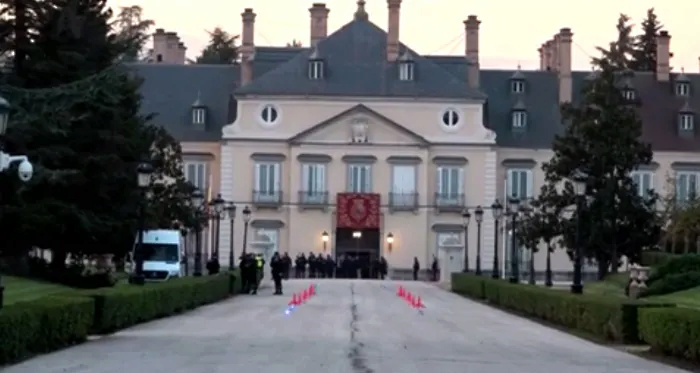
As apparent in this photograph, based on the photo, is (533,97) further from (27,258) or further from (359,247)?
(27,258)

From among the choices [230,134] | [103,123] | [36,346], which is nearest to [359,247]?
[230,134]

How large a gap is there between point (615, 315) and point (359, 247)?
2533 inches

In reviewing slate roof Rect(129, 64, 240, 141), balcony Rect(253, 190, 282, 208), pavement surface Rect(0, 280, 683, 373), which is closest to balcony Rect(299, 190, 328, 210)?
balcony Rect(253, 190, 282, 208)

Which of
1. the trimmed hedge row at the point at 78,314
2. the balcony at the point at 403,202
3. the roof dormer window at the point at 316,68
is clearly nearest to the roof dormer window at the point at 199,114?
the roof dormer window at the point at 316,68

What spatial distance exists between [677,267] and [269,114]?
4794 cm

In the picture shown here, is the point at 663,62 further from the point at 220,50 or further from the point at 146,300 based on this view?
the point at 146,300

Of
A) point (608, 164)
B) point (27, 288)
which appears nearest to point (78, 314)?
point (27, 288)

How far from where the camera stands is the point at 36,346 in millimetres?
23281

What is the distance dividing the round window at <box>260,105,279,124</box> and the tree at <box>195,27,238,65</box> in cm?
3076

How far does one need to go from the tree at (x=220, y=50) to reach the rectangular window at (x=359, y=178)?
106 ft

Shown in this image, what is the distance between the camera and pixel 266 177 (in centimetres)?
9388

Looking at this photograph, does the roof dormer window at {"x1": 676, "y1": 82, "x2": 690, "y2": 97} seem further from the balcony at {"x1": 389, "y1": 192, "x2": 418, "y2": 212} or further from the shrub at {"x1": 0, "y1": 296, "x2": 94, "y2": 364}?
the shrub at {"x1": 0, "y1": 296, "x2": 94, "y2": 364}

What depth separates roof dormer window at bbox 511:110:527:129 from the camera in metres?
95.8

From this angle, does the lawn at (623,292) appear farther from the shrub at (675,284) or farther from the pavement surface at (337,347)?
the pavement surface at (337,347)
